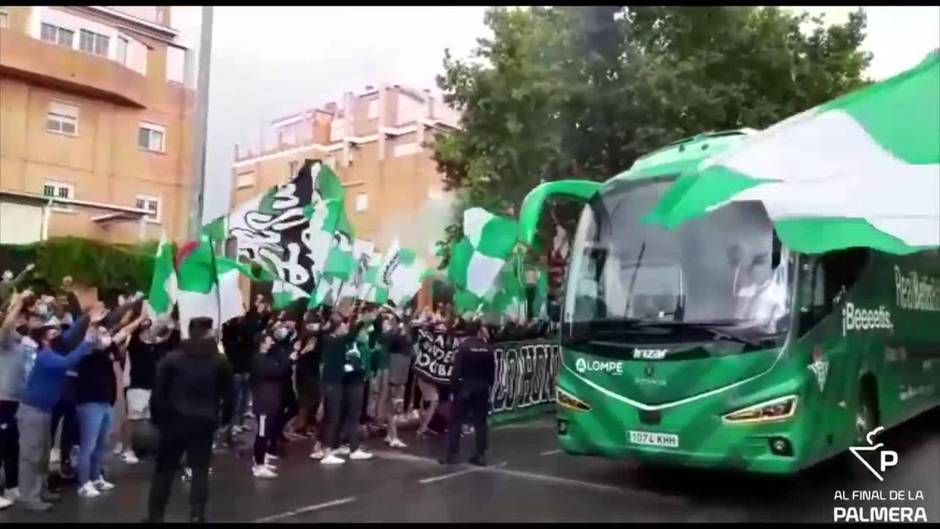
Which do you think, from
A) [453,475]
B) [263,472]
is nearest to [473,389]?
[453,475]

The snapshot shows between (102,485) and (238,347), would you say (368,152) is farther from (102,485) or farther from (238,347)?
(102,485)

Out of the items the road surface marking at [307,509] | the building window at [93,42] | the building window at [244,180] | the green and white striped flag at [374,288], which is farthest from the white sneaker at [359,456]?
the building window at [244,180]

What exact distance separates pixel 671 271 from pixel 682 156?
55.8 inches

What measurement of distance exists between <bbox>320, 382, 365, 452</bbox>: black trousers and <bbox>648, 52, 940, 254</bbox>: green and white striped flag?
4.71 m

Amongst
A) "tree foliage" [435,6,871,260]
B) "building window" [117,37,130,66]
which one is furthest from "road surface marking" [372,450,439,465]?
"building window" [117,37,130,66]

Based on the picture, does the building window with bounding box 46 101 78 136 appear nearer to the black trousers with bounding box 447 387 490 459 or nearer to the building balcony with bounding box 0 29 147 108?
the building balcony with bounding box 0 29 147 108

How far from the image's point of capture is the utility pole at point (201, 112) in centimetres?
1438

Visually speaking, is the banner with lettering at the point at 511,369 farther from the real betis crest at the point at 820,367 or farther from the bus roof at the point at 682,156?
the real betis crest at the point at 820,367

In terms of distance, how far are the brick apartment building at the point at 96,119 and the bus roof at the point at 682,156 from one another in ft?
57.8

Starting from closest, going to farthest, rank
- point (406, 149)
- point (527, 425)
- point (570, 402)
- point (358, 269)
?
point (570, 402)
point (358, 269)
point (527, 425)
point (406, 149)

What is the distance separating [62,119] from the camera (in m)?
26.9

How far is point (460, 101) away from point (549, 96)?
9.06 ft

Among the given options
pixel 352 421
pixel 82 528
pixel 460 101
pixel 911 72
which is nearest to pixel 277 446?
pixel 352 421

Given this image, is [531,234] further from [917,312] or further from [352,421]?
[917,312]
